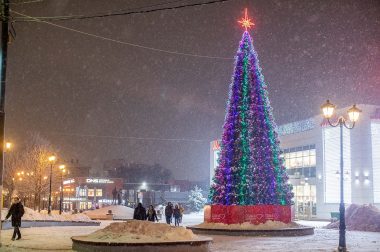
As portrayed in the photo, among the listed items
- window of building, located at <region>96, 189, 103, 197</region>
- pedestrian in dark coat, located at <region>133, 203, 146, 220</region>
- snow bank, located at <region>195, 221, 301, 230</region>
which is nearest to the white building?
snow bank, located at <region>195, 221, 301, 230</region>

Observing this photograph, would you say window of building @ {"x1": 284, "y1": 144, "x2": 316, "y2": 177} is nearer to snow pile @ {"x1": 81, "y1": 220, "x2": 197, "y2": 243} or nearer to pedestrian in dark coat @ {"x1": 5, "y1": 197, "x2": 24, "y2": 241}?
pedestrian in dark coat @ {"x1": 5, "y1": 197, "x2": 24, "y2": 241}

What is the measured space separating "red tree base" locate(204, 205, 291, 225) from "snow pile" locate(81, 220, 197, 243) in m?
11.6

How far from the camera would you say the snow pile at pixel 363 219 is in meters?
32.5

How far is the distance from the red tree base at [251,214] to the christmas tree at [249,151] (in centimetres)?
34

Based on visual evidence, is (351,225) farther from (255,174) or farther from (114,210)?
(114,210)

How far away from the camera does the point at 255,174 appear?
28.4 metres

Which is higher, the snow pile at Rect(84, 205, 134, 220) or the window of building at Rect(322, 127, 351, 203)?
the window of building at Rect(322, 127, 351, 203)

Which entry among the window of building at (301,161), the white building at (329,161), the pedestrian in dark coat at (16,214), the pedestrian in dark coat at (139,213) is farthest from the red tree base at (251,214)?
the window of building at (301,161)

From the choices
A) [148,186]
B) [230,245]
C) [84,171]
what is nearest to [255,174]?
[230,245]

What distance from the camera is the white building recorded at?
50.7 metres

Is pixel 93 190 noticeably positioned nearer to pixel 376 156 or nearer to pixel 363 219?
pixel 376 156

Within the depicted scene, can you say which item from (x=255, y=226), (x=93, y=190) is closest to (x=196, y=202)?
(x=93, y=190)

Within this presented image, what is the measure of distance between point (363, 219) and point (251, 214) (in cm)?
999

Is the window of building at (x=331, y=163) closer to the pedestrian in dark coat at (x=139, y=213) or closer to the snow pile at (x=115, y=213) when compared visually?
the snow pile at (x=115, y=213)
